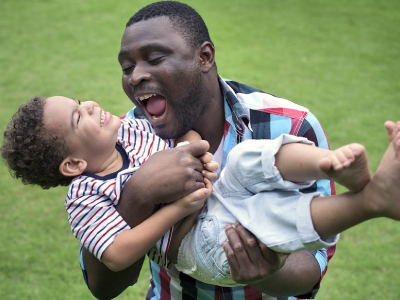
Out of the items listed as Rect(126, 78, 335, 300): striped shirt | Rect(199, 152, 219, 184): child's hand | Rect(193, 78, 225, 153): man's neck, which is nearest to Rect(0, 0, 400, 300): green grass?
Rect(126, 78, 335, 300): striped shirt

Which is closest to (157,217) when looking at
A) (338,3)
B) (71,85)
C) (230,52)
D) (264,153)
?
(264,153)

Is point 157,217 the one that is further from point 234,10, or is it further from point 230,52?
point 234,10

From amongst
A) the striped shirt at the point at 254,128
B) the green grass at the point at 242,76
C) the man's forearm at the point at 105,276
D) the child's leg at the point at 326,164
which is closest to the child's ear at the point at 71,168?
the man's forearm at the point at 105,276

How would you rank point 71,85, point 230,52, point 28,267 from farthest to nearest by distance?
point 230,52 < point 71,85 < point 28,267

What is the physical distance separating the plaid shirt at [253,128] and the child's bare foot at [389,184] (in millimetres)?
710

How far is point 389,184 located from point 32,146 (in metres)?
1.43

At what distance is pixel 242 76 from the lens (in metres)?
7.08

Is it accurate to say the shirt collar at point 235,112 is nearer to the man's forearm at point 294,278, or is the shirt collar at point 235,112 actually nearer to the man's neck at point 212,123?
the man's neck at point 212,123

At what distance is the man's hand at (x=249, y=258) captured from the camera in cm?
196

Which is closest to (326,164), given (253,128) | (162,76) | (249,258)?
(249,258)

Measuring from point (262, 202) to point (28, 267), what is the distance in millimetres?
2944

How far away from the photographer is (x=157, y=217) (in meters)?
2.08

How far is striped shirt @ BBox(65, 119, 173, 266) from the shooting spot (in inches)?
82.8

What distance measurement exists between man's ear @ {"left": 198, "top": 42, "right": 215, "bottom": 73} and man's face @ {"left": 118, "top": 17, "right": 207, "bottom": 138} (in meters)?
0.06
